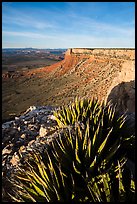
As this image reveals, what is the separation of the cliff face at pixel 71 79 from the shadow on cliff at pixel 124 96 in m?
8.02

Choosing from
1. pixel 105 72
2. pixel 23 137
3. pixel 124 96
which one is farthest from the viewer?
pixel 105 72

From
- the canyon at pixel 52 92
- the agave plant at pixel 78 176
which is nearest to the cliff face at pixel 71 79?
the canyon at pixel 52 92

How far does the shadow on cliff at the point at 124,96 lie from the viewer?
9.97 meters

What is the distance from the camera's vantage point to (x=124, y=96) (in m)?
10.5

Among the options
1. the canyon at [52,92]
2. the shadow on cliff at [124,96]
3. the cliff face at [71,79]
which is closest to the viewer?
the canyon at [52,92]

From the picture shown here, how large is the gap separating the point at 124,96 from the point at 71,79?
30.0 meters

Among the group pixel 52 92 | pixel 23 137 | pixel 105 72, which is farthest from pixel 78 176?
pixel 52 92

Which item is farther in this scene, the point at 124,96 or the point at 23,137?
the point at 124,96

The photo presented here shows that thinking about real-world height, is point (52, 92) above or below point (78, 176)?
above

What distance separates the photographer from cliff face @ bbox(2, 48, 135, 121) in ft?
94.9

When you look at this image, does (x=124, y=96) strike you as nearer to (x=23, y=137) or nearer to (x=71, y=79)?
(x=23, y=137)

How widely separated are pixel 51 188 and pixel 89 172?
67 cm

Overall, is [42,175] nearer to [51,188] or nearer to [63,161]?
[51,188]

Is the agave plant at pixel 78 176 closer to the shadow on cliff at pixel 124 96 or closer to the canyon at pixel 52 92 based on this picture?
the canyon at pixel 52 92
